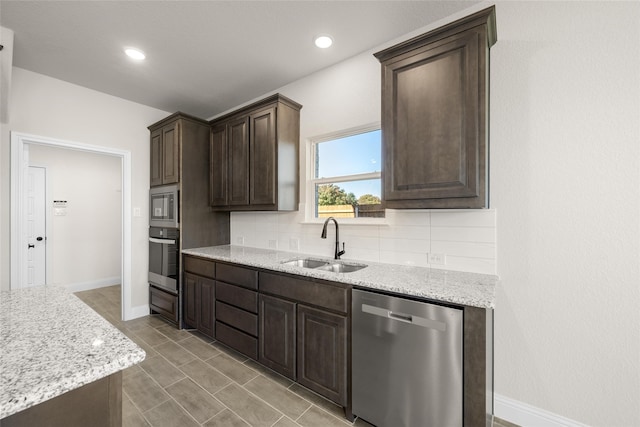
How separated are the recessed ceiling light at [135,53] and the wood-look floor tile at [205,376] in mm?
2798

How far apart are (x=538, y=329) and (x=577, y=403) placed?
42 centimetres

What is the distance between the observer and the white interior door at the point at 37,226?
4.20 metres

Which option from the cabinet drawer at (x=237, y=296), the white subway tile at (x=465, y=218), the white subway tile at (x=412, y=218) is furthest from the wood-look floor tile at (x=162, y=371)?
the white subway tile at (x=465, y=218)

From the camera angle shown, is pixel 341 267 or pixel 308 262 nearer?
pixel 341 267

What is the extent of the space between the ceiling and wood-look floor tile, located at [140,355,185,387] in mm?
2763

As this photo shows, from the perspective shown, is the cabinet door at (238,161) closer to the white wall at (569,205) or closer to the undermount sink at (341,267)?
the undermount sink at (341,267)

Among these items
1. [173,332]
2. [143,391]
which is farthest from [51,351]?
[173,332]

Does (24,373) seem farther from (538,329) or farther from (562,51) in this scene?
(562,51)

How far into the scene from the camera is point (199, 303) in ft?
9.50

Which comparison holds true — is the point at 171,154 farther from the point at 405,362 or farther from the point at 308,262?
the point at 405,362

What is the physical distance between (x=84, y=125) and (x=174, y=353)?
2705 millimetres

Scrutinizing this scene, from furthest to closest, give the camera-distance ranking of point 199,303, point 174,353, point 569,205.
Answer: point 199,303 < point 174,353 < point 569,205

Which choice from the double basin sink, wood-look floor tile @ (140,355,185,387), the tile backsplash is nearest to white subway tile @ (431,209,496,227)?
the tile backsplash

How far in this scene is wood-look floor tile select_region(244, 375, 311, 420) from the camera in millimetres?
1842
